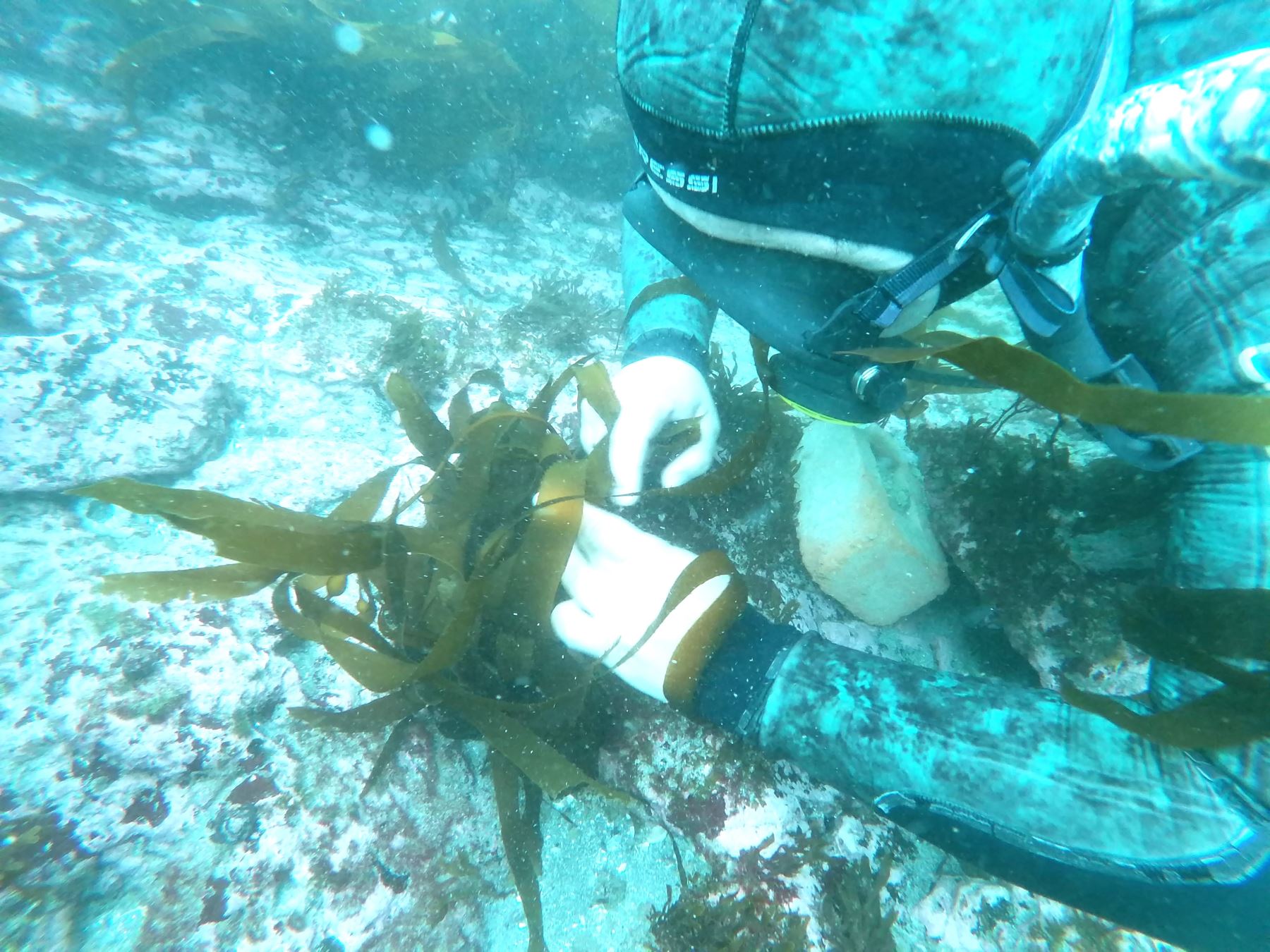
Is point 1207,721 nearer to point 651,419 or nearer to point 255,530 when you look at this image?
point 651,419

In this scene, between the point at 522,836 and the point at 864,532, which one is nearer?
the point at 522,836

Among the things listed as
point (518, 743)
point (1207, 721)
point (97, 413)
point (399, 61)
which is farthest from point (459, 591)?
point (399, 61)

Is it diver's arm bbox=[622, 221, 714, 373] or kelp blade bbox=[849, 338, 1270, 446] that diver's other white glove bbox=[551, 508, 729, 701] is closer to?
diver's arm bbox=[622, 221, 714, 373]

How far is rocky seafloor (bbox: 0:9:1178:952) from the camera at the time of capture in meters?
1.72

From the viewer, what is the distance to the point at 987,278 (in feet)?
5.05

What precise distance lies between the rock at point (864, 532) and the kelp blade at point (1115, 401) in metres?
0.95

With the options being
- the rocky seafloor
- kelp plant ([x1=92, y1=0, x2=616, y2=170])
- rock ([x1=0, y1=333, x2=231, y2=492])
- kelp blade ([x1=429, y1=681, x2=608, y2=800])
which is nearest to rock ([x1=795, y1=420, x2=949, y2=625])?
the rocky seafloor

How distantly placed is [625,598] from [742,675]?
48cm

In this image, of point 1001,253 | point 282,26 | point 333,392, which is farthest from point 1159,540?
point 282,26

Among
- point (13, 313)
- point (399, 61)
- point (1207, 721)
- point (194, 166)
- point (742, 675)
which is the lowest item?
point (742, 675)

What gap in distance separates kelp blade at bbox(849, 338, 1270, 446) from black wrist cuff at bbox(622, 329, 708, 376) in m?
1.34

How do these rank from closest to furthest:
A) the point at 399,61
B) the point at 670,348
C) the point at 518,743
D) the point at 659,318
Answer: the point at 518,743
the point at 670,348
the point at 659,318
the point at 399,61

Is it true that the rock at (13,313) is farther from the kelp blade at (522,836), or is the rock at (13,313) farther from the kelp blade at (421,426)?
the kelp blade at (522,836)

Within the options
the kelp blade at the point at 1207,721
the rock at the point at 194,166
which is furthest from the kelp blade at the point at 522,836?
the rock at the point at 194,166
